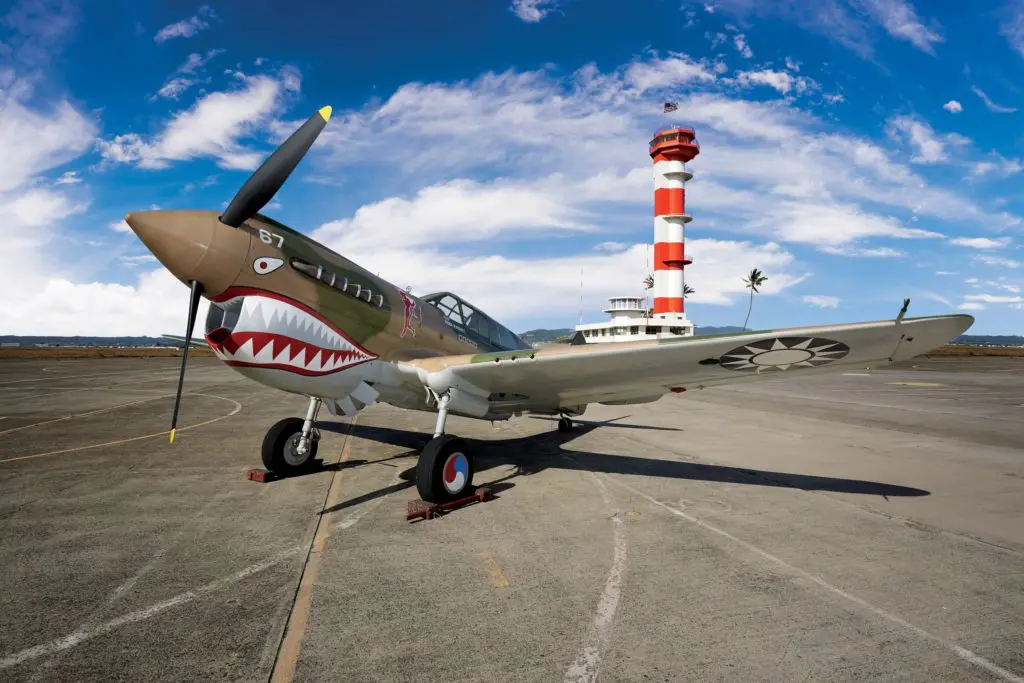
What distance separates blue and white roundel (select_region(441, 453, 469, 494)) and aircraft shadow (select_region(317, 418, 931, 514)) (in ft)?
3.21

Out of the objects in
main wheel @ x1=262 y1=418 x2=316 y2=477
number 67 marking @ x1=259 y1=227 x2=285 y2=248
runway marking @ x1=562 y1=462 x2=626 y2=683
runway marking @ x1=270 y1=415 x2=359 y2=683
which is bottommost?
runway marking @ x1=270 y1=415 x2=359 y2=683

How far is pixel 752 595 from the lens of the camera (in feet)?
13.0

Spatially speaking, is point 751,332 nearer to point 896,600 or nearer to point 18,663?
point 896,600

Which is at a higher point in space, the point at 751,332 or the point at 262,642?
the point at 751,332

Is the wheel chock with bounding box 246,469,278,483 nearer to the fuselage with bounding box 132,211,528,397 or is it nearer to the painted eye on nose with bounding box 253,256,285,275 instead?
the fuselage with bounding box 132,211,528,397

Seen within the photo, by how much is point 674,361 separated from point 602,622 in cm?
300

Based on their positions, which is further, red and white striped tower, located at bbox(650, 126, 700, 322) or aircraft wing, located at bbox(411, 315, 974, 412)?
red and white striped tower, located at bbox(650, 126, 700, 322)

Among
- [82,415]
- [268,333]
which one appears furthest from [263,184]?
[82,415]

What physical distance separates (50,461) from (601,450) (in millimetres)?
9350

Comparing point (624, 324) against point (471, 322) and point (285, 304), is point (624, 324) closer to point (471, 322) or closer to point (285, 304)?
point (471, 322)

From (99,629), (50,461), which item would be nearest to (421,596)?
(99,629)

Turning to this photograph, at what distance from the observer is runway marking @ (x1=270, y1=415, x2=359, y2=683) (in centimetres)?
299

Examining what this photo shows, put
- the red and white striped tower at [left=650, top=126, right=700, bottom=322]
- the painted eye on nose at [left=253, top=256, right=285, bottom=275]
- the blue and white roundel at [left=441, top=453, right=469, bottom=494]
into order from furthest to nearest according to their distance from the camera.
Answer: the red and white striped tower at [left=650, top=126, right=700, bottom=322]
the blue and white roundel at [left=441, top=453, right=469, bottom=494]
the painted eye on nose at [left=253, top=256, right=285, bottom=275]

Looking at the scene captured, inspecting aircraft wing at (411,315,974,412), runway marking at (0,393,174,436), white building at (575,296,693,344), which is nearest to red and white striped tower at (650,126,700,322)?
white building at (575,296,693,344)
